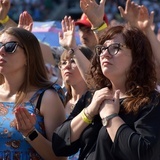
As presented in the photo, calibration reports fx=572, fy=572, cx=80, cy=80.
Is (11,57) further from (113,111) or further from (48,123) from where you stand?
(113,111)

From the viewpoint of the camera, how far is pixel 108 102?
2.87 m

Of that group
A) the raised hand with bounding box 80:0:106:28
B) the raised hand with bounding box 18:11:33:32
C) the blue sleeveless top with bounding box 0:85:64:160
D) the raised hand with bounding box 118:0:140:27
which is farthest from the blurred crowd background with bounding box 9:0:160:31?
the blue sleeveless top with bounding box 0:85:64:160

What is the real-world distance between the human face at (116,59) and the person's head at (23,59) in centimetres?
48

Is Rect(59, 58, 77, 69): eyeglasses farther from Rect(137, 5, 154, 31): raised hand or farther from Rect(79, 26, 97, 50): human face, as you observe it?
Rect(79, 26, 97, 50): human face

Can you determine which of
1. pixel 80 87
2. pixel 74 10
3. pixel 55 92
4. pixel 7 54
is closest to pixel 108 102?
pixel 55 92

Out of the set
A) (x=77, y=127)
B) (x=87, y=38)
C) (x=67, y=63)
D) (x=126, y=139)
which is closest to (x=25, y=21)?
(x=67, y=63)

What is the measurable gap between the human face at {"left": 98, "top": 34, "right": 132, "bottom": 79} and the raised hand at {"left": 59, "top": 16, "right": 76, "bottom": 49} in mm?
830

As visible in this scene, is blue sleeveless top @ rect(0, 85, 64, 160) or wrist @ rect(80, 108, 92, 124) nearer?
wrist @ rect(80, 108, 92, 124)

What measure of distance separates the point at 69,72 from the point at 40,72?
98 cm

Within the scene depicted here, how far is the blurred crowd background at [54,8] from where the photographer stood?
20.3m

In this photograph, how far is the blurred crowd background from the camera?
2027 cm

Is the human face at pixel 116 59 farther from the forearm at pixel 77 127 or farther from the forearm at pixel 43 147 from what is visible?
the forearm at pixel 43 147

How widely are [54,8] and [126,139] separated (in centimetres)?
2047

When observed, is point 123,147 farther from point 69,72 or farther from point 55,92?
point 69,72
